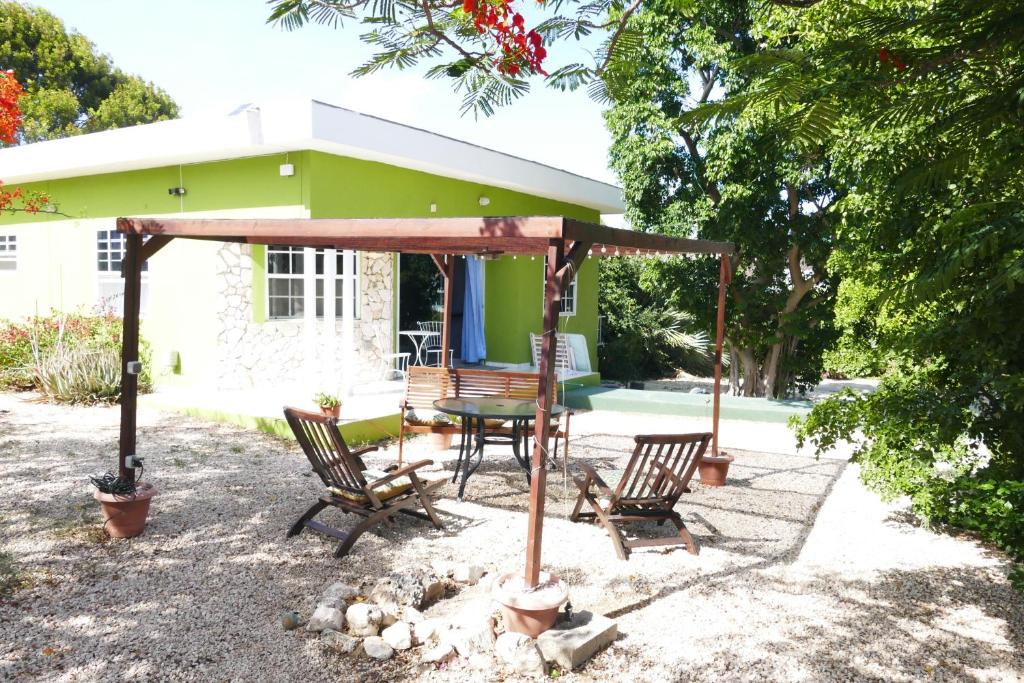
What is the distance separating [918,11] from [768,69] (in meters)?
0.56

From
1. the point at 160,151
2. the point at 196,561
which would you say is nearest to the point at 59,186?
the point at 160,151

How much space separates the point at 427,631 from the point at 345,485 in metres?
1.52

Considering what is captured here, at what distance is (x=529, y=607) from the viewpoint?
348cm

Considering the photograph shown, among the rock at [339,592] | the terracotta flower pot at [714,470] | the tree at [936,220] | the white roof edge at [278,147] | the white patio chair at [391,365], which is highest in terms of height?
the white roof edge at [278,147]

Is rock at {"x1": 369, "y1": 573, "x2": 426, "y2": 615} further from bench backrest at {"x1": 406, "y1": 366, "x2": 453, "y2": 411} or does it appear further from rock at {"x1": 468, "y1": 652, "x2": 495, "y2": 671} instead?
bench backrest at {"x1": 406, "y1": 366, "x2": 453, "y2": 411}

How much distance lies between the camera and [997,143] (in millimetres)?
2414

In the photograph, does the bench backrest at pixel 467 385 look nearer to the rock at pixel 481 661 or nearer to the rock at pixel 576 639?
the rock at pixel 576 639

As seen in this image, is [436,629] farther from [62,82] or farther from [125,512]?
[62,82]

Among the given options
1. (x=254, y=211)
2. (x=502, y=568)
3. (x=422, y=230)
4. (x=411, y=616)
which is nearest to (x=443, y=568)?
(x=502, y=568)

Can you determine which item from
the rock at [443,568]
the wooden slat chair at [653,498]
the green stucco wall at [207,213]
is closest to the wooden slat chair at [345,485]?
the rock at [443,568]

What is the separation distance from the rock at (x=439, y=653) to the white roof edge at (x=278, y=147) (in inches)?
267

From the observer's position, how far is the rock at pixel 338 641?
3453 millimetres

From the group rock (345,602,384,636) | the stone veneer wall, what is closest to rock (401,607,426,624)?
rock (345,602,384,636)

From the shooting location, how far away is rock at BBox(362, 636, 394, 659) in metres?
3.41
